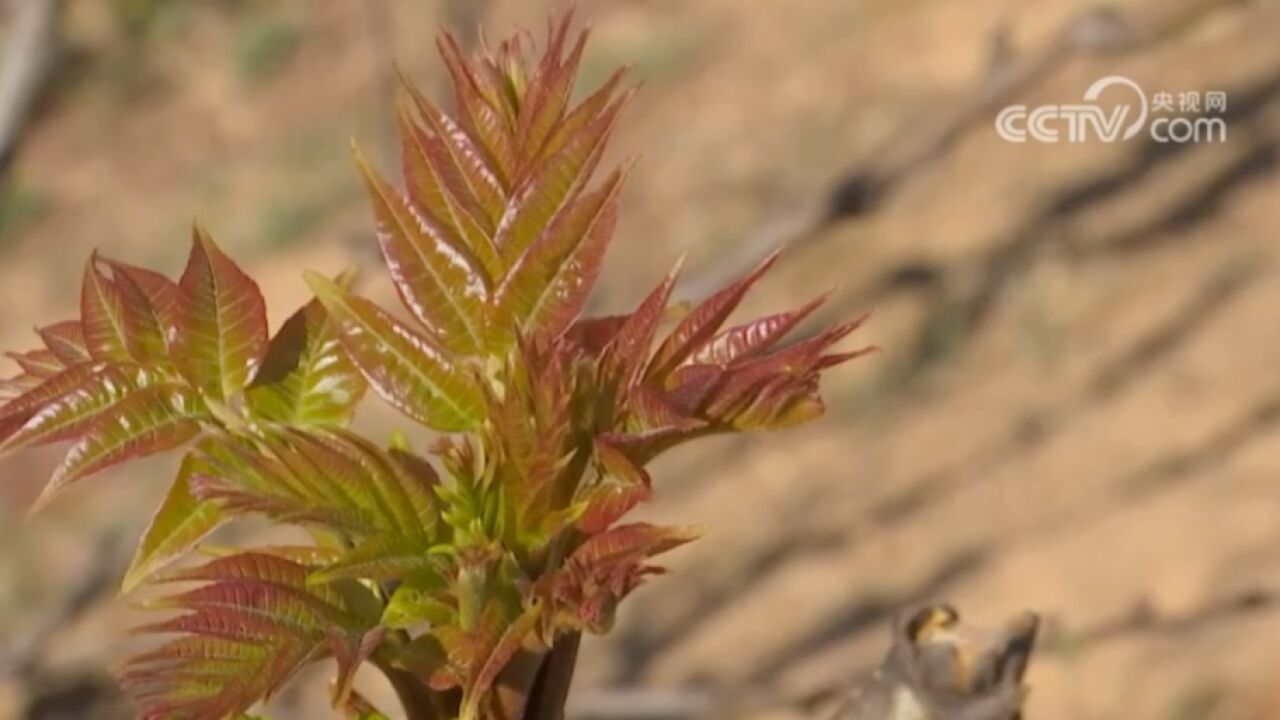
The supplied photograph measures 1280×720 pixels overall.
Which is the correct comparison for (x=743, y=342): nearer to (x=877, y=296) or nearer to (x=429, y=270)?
(x=429, y=270)

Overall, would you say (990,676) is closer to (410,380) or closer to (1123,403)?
(410,380)

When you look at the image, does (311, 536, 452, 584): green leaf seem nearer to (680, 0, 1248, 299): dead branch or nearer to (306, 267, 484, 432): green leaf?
(306, 267, 484, 432): green leaf

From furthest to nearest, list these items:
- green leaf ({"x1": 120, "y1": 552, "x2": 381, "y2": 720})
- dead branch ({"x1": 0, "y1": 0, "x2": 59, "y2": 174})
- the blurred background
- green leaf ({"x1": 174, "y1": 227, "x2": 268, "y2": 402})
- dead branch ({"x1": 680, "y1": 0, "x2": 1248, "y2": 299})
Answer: the blurred background < dead branch ({"x1": 680, "y1": 0, "x2": 1248, "y2": 299}) < dead branch ({"x1": 0, "y1": 0, "x2": 59, "y2": 174}) < green leaf ({"x1": 174, "y1": 227, "x2": 268, "y2": 402}) < green leaf ({"x1": 120, "y1": 552, "x2": 381, "y2": 720})

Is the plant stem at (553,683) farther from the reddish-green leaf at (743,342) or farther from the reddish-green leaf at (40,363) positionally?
the reddish-green leaf at (40,363)

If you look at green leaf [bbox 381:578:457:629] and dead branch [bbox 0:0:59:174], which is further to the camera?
dead branch [bbox 0:0:59:174]

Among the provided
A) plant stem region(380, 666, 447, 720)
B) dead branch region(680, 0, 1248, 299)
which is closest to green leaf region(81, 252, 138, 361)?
plant stem region(380, 666, 447, 720)

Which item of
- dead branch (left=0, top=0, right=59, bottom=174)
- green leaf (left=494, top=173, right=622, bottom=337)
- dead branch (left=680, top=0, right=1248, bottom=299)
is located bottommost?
green leaf (left=494, top=173, right=622, bottom=337)
